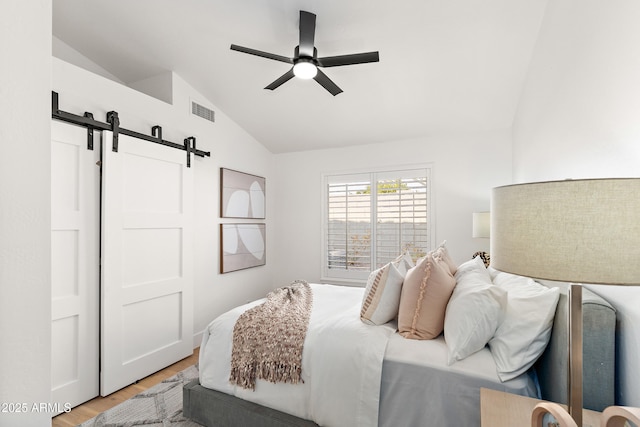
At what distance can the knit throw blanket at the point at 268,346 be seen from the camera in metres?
1.80

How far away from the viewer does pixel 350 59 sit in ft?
7.48

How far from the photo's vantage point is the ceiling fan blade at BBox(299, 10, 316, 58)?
7.30 feet

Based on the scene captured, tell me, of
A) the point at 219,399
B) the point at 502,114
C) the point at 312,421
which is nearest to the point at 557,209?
the point at 312,421

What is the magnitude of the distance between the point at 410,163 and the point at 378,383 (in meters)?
2.92

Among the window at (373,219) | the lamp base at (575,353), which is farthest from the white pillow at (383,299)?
the window at (373,219)

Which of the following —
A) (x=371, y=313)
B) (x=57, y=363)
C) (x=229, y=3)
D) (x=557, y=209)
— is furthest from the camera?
(x=229, y=3)

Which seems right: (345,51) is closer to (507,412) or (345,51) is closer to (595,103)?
(595,103)

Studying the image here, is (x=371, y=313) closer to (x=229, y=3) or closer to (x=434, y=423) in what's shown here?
(x=434, y=423)

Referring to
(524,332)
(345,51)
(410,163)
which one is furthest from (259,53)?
(410,163)

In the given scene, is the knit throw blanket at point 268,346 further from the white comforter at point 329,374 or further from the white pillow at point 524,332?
the white pillow at point 524,332

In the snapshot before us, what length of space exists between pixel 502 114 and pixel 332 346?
9.89 feet

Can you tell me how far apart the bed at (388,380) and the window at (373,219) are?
2.11 meters

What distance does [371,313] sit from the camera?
6.35 feet

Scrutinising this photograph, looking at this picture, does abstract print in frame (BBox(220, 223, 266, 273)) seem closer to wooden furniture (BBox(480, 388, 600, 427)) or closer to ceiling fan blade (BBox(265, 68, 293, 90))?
ceiling fan blade (BBox(265, 68, 293, 90))
